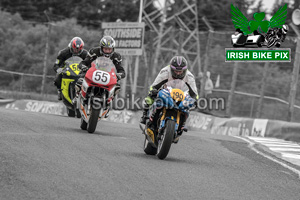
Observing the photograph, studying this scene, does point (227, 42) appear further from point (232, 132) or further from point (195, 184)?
point (195, 184)

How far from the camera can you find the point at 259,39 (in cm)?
1819

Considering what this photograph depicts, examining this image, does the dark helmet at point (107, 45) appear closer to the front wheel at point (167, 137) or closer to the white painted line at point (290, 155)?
the front wheel at point (167, 137)

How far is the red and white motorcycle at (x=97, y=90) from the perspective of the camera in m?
10.3

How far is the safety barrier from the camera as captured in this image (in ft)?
48.7

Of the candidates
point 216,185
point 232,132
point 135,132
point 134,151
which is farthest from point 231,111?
point 216,185

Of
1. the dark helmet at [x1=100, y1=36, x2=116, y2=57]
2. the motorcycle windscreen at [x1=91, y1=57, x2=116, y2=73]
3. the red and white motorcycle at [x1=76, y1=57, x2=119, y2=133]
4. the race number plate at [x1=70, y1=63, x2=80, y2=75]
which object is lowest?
the red and white motorcycle at [x1=76, y1=57, x2=119, y2=133]

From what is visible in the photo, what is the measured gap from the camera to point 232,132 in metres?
16.5

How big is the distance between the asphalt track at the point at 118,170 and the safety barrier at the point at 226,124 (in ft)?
14.8

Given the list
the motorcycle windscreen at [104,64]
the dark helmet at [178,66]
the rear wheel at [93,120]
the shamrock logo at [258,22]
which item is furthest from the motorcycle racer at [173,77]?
the shamrock logo at [258,22]

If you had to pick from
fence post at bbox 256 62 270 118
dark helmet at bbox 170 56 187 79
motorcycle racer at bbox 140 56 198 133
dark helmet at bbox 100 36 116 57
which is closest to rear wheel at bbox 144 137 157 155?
motorcycle racer at bbox 140 56 198 133

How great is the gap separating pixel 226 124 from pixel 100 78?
23.4ft

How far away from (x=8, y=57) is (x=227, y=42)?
43.0ft

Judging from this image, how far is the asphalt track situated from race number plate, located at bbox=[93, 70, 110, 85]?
3.07 ft

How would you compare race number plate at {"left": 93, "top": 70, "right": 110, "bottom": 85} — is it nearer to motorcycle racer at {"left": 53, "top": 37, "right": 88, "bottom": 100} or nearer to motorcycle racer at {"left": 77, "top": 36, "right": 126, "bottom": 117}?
motorcycle racer at {"left": 77, "top": 36, "right": 126, "bottom": 117}
